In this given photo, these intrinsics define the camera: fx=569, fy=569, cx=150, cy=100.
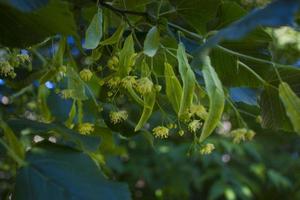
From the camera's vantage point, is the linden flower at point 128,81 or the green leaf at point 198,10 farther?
the green leaf at point 198,10

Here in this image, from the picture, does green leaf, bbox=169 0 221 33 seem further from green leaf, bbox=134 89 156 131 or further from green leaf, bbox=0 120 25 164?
green leaf, bbox=0 120 25 164

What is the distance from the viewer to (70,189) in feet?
2.11

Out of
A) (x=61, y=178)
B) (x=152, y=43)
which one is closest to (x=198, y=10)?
(x=152, y=43)

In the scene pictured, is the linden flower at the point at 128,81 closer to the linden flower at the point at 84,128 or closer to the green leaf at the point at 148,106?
the green leaf at the point at 148,106

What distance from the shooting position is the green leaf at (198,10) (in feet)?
2.40

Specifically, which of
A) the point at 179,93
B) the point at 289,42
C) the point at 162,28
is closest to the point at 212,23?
the point at 162,28

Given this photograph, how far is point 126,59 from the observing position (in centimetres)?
63

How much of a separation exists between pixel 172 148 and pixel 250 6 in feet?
3.63

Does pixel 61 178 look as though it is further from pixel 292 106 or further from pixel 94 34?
pixel 292 106

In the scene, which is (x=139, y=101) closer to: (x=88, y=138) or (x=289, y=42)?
(x=88, y=138)

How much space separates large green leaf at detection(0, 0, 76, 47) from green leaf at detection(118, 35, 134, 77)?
0.07 metres

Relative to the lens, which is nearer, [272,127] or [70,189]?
[70,189]

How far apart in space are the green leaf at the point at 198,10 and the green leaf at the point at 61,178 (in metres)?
0.22

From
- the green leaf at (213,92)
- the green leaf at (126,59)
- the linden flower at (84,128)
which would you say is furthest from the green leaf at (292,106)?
the linden flower at (84,128)
